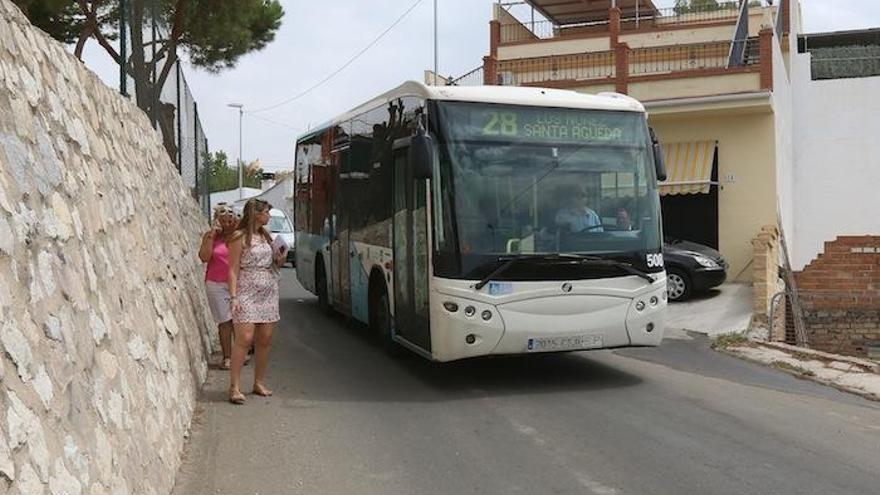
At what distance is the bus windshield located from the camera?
774 centimetres

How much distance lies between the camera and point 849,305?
18.3 metres

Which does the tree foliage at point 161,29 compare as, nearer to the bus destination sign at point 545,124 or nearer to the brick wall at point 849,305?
the bus destination sign at point 545,124

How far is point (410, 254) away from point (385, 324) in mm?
1691

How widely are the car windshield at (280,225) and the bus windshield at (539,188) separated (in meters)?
18.2

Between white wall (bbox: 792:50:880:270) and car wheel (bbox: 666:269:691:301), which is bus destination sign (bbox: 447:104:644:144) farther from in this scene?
white wall (bbox: 792:50:880:270)

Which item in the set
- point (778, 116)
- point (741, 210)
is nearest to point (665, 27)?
point (778, 116)

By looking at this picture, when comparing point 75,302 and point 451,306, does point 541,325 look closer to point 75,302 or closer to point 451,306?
point 451,306

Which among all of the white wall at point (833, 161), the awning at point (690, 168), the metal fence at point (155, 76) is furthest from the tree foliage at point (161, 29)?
the white wall at point (833, 161)

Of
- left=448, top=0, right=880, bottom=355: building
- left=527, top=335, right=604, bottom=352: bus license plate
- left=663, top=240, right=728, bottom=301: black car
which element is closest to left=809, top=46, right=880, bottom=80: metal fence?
left=448, top=0, right=880, bottom=355: building

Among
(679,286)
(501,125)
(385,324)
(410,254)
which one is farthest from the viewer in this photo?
(679,286)

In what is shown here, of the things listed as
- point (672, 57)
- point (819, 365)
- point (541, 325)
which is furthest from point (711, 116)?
point (541, 325)

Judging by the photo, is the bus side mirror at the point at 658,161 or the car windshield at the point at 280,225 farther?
the car windshield at the point at 280,225

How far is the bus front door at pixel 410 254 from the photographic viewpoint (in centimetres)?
808

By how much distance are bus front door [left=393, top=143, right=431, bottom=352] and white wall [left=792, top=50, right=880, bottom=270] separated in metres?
15.4
